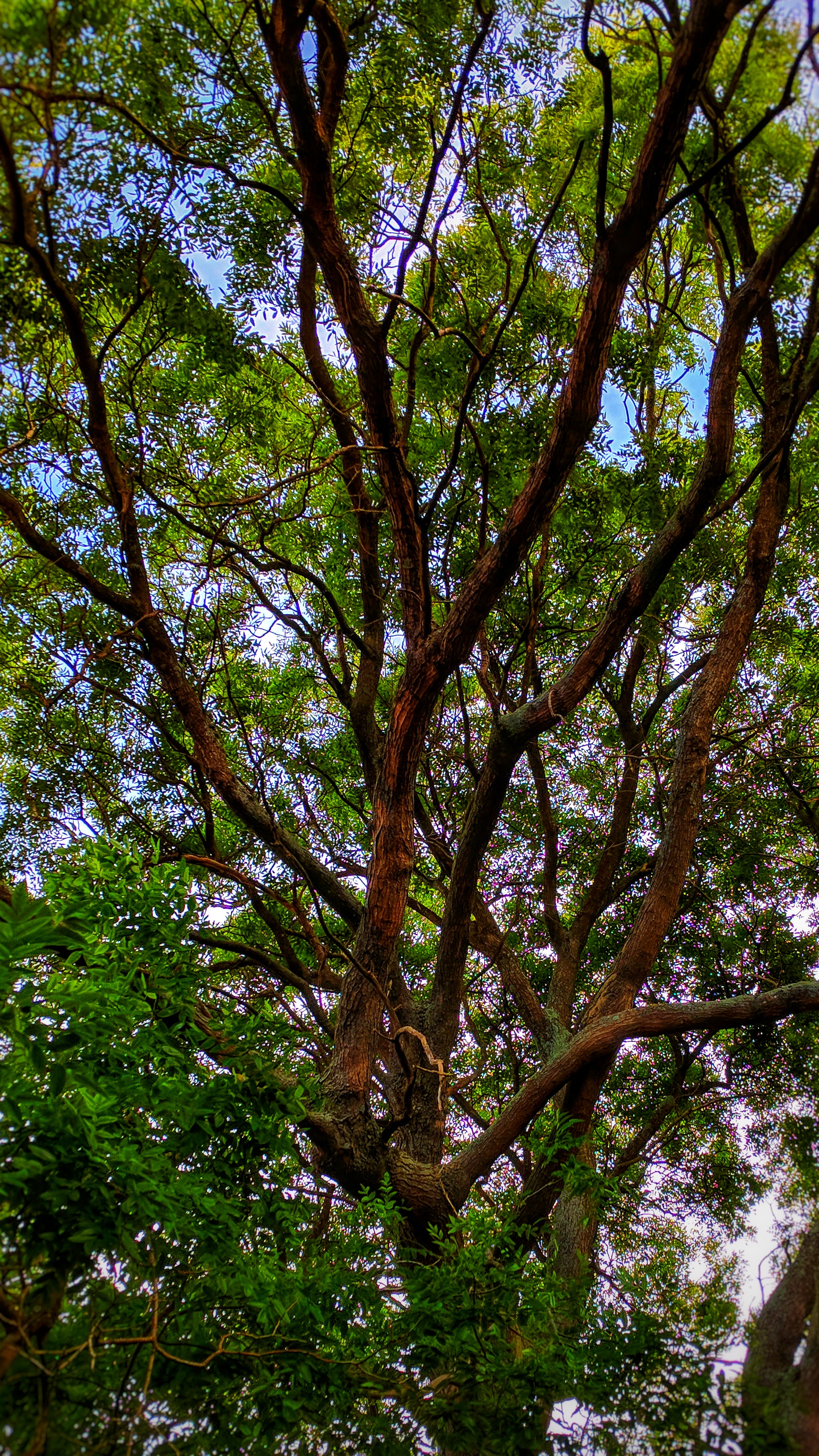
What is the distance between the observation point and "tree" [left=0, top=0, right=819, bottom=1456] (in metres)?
2.17

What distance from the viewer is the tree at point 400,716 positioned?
2.17 meters

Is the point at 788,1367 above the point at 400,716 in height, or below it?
below

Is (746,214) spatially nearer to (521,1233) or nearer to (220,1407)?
(521,1233)

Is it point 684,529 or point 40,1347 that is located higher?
point 684,529

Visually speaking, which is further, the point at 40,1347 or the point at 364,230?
the point at 364,230

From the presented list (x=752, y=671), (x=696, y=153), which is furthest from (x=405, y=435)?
(x=752, y=671)

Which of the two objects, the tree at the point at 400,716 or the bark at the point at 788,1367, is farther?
the tree at the point at 400,716

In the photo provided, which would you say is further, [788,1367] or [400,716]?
[400,716]

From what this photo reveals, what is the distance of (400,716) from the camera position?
4062 millimetres

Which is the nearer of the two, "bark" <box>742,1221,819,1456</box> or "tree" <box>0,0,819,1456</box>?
"bark" <box>742,1221,819,1456</box>

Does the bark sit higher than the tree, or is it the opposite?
the tree

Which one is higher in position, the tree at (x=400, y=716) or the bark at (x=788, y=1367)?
the tree at (x=400, y=716)

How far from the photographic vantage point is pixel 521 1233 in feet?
10.7

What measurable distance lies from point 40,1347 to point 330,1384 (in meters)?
0.96
